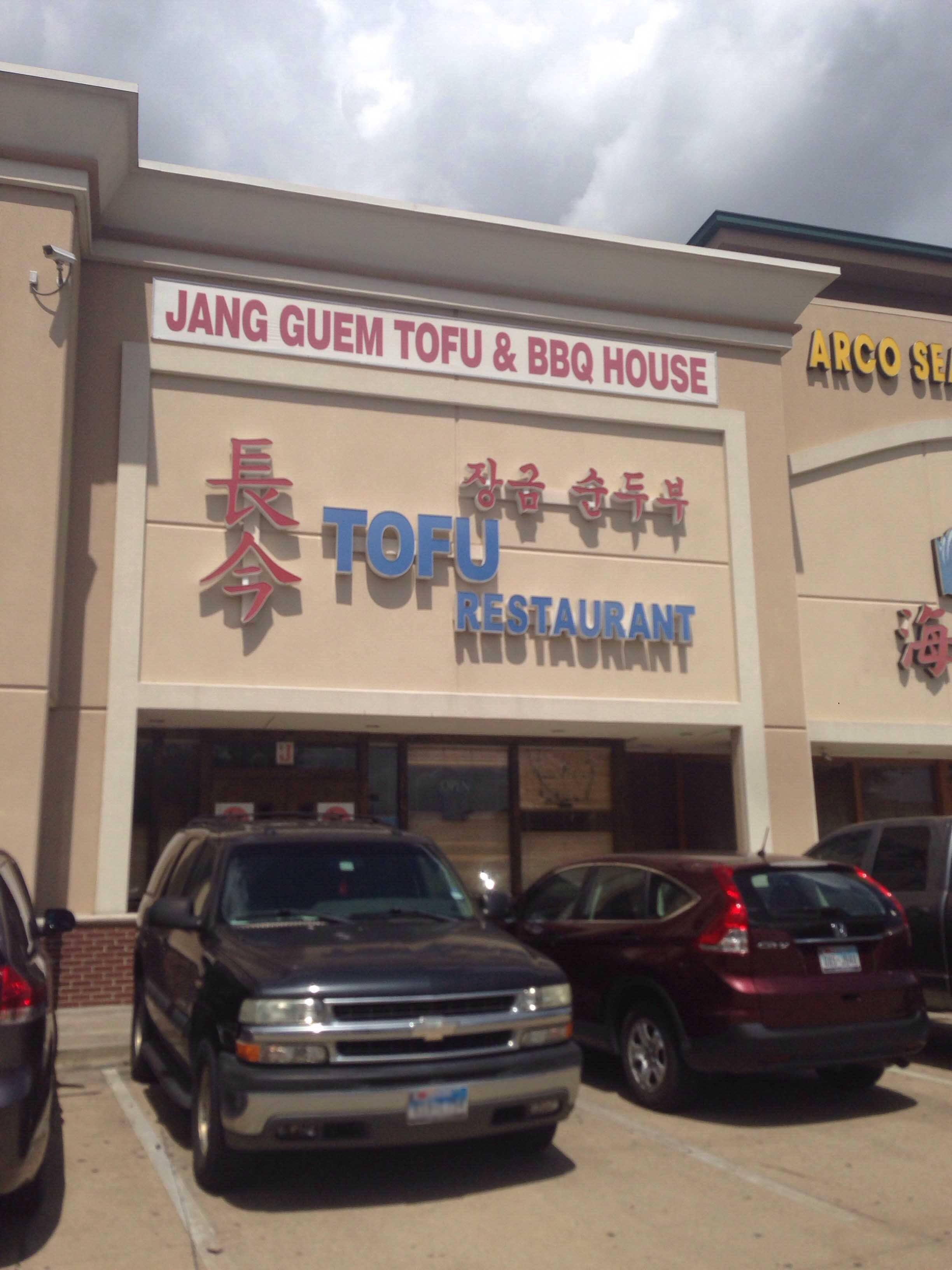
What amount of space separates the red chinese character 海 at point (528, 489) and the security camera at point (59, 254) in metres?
5.49

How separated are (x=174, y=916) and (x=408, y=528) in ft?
24.9

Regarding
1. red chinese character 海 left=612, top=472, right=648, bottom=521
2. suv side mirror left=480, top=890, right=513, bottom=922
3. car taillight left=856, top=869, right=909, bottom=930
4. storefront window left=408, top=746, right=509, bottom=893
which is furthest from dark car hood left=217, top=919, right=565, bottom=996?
red chinese character 海 left=612, top=472, right=648, bottom=521

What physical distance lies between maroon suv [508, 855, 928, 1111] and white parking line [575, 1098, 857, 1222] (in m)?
0.32

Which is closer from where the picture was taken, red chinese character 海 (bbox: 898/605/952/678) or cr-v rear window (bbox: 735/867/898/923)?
cr-v rear window (bbox: 735/867/898/923)

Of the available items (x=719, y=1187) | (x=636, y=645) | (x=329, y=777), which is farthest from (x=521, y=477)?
(x=719, y=1187)

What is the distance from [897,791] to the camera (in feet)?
58.9

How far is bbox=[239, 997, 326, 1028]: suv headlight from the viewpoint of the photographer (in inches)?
214

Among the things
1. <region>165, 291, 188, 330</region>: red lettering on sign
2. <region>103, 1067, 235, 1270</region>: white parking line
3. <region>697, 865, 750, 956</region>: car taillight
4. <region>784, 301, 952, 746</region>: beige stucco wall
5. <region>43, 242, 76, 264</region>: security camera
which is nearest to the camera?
<region>103, 1067, 235, 1270</region>: white parking line

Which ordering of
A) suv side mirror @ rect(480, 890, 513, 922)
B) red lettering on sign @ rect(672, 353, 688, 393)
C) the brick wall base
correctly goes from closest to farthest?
1. suv side mirror @ rect(480, 890, 513, 922)
2. the brick wall base
3. red lettering on sign @ rect(672, 353, 688, 393)

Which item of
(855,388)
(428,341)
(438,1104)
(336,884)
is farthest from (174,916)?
(855,388)

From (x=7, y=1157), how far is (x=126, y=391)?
9602mm

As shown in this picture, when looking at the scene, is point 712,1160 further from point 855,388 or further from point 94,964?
point 855,388

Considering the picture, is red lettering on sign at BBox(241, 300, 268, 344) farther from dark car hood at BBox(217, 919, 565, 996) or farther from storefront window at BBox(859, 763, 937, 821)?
storefront window at BBox(859, 763, 937, 821)

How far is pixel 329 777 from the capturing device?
14750mm
